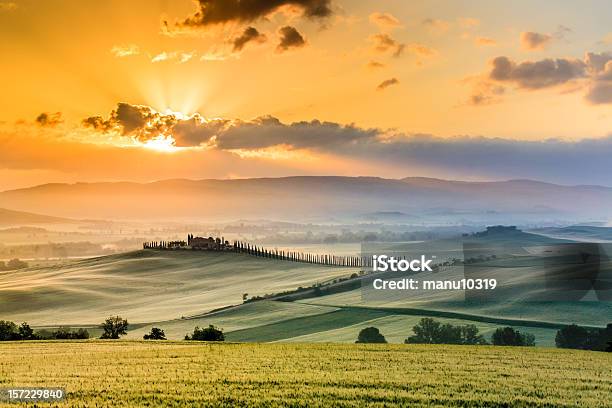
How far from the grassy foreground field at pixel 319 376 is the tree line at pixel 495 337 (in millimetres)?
20676

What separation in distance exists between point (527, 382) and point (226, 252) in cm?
12254

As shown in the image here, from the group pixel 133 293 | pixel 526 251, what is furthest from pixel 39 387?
pixel 526 251

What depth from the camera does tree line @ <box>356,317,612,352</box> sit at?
55.4 m

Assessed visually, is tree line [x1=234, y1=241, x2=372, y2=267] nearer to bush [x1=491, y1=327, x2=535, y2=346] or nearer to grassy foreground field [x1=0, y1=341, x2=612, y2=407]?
bush [x1=491, y1=327, x2=535, y2=346]

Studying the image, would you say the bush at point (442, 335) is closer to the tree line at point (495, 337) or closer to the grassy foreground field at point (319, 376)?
the tree line at point (495, 337)

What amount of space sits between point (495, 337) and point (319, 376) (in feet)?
119

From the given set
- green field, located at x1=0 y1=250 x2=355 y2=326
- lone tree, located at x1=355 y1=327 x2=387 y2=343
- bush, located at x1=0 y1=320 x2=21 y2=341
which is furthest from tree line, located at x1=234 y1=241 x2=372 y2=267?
bush, located at x1=0 y1=320 x2=21 y2=341

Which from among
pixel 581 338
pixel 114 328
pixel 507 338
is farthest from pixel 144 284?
pixel 581 338

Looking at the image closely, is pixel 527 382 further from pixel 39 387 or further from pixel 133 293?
pixel 133 293

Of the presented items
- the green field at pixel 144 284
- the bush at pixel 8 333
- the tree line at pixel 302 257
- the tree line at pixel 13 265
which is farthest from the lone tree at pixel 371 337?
the tree line at pixel 13 265

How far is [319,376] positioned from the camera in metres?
23.6

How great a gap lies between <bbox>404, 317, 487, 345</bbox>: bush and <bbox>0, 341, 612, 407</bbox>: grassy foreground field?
22495 millimetres

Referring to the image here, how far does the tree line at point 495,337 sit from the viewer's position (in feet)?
182

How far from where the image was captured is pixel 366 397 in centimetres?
1997
